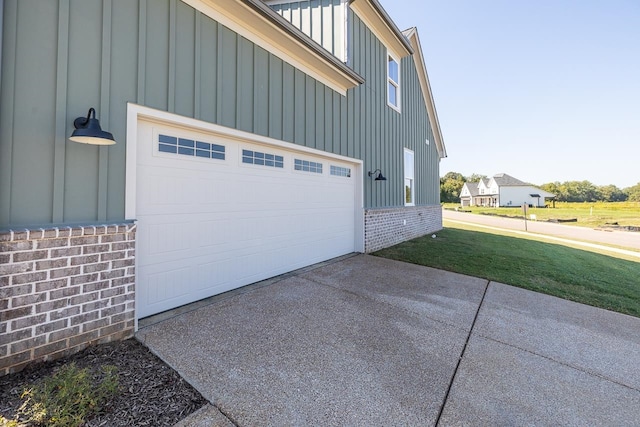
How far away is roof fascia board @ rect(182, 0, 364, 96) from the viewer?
3.83 meters

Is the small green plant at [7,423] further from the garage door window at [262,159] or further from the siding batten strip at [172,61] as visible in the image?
the garage door window at [262,159]

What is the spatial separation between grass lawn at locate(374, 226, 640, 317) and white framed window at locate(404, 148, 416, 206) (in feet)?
5.50

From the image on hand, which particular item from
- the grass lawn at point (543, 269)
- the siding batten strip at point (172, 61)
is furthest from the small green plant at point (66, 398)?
the grass lawn at point (543, 269)

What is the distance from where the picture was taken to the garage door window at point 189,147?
346cm

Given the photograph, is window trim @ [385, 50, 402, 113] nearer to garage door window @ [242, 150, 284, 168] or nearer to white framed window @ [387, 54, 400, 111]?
white framed window @ [387, 54, 400, 111]

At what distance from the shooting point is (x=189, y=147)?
3711mm

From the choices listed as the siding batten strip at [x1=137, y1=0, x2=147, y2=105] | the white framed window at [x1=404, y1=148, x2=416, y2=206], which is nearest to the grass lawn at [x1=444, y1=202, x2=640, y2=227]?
the white framed window at [x1=404, y1=148, x2=416, y2=206]

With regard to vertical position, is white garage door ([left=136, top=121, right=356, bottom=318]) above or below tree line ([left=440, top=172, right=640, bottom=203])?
below

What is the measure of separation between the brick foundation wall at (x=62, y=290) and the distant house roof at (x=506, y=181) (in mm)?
68030

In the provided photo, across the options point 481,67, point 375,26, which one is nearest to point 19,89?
point 375,26

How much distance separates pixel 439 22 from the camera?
10.2 metres

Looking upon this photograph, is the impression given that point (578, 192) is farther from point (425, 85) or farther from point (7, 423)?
point (7, 423)

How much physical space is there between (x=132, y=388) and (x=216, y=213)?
243 centimetres

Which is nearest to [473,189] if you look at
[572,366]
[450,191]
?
[450,191]
